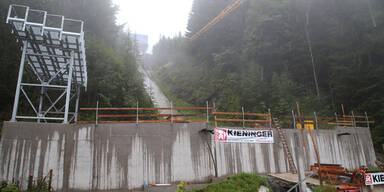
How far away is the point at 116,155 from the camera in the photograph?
13.0 meters

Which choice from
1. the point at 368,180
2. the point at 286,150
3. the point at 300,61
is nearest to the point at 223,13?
the point at 300,61

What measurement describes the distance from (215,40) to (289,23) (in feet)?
38.8

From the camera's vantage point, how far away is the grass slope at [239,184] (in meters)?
11.8

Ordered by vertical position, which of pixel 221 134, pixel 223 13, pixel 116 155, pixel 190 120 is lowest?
pixel 116 155

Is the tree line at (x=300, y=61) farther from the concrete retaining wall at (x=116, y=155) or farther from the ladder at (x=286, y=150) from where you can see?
the concrete retaining wall at (x=116, y=155)

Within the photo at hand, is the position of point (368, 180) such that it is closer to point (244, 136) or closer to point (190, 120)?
point (244, 136)

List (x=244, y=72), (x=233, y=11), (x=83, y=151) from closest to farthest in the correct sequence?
(x=83, y=151)
(x=244, y=72)
(x=233, y=11)

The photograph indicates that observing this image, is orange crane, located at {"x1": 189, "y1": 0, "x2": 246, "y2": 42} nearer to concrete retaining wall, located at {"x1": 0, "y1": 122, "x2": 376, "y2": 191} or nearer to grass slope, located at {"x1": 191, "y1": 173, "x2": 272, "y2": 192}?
concrete retaining wall, located at {"x1": 0, "y1": 122, "x2": 376, "y2": 191}

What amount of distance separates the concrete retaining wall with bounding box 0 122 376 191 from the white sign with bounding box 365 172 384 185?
540 centimetres

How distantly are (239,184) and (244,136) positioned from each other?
3.62 meters

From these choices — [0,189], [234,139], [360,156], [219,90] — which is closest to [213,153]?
[234,139]

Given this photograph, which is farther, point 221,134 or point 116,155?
point 221,134

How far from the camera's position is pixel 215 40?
40.2 m

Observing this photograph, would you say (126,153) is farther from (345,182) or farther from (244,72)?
(244,72)
